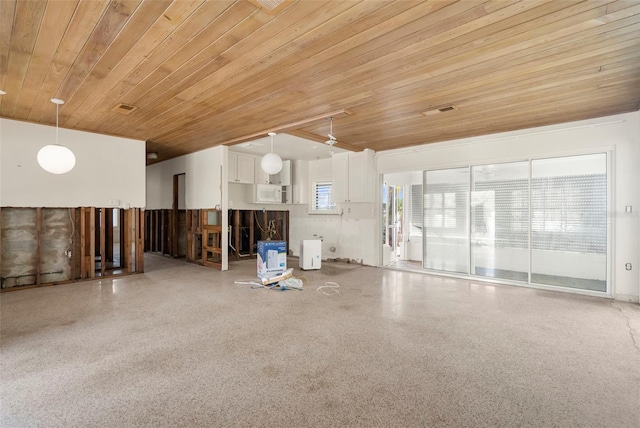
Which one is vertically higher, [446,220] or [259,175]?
[259,175]

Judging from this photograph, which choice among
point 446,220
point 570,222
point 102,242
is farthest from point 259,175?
point 570,222

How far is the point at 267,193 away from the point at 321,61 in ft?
17.1

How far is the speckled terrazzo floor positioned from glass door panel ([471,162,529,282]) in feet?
3.45

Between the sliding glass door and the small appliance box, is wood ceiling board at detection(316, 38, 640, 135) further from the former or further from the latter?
the small appliance box

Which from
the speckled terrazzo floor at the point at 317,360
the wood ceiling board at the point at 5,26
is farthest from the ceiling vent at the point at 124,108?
the speckled terrazzo floor at the point at 317,360

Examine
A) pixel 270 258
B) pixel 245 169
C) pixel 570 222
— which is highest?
pixel 245 169

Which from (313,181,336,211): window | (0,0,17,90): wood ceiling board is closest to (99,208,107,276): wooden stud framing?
(0,0,17,90): wood ceiling board

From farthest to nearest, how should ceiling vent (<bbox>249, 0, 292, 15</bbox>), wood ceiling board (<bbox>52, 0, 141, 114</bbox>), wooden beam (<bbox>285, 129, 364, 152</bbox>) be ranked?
wooden beam (<bbox>285, 129, 364, 152</bbox>) → wood ceiling board (<bbox>52, 0, 141, 114</bbox>) → ceiling vent (<bbox>249, 0, 292, 15</bbox>)

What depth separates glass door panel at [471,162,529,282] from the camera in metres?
4.96

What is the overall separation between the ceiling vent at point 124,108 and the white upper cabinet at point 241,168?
2.98m

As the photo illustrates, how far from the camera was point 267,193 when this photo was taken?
7695mm

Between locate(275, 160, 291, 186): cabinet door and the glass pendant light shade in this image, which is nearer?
the glass pendant light shade

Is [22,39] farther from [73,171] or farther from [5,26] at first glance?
[73,171]

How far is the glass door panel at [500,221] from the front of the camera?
195 inches
